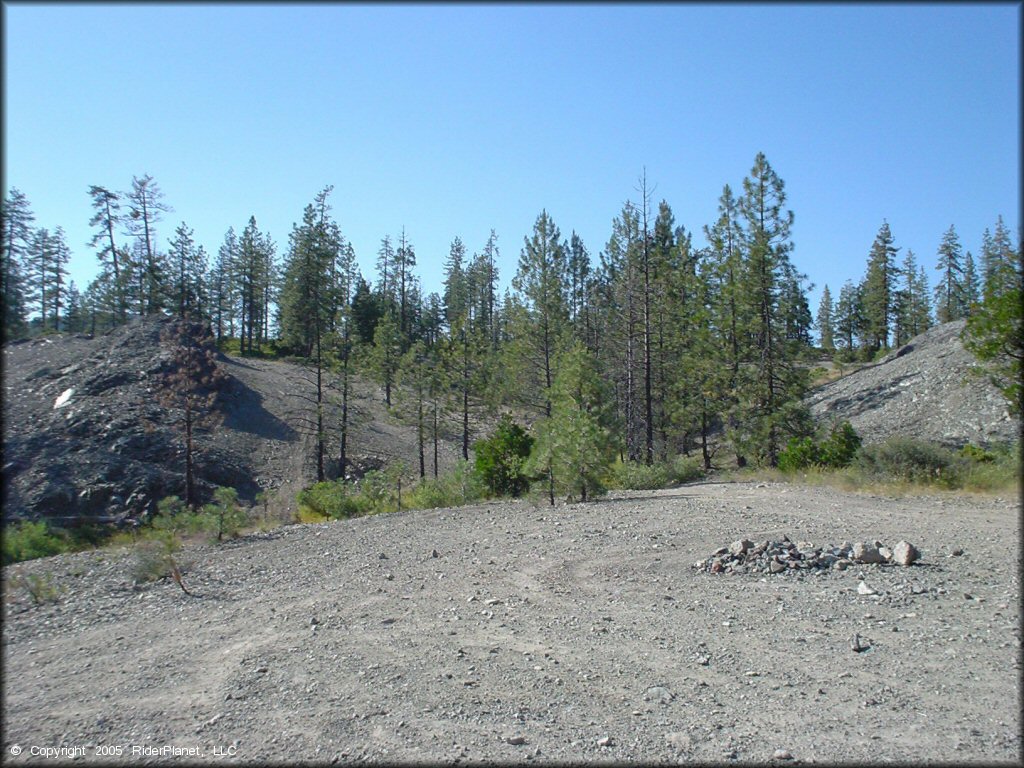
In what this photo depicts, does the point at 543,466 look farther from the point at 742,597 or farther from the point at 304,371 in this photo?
the point at 304,371

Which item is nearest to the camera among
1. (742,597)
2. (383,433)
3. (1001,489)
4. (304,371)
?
(742,597)

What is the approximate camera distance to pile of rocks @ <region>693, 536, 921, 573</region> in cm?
908

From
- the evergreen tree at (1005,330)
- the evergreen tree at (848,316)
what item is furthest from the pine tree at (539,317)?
the evergreen tree at (848,316)

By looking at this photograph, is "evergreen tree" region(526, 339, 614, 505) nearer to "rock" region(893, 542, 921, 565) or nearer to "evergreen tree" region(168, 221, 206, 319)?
"rock" region(893, 542, 921, 565)

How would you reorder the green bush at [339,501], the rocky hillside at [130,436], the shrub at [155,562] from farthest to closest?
the rocky hillside at [130,436] < the green bush at [339,501] < the shrub at [155,562]

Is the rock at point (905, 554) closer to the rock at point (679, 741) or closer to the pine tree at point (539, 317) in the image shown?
the rock at point (679, 741)

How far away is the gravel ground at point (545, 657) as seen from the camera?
4.98 meters

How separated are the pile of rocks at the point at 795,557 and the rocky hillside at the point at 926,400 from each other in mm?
14697

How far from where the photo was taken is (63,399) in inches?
1204

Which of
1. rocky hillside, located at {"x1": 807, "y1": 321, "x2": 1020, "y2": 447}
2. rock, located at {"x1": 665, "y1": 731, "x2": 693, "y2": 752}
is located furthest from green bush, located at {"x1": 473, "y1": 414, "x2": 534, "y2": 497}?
rock, located at {"x1": 665, "y1": 731, "x2": 693, "y2": 752}

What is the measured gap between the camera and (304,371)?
50.4 meters

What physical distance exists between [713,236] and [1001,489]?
16366mm

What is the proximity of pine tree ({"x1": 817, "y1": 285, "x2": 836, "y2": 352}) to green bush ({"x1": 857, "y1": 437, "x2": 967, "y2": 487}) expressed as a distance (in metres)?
66.3

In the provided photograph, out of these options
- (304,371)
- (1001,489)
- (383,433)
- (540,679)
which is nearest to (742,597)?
(540,679)
